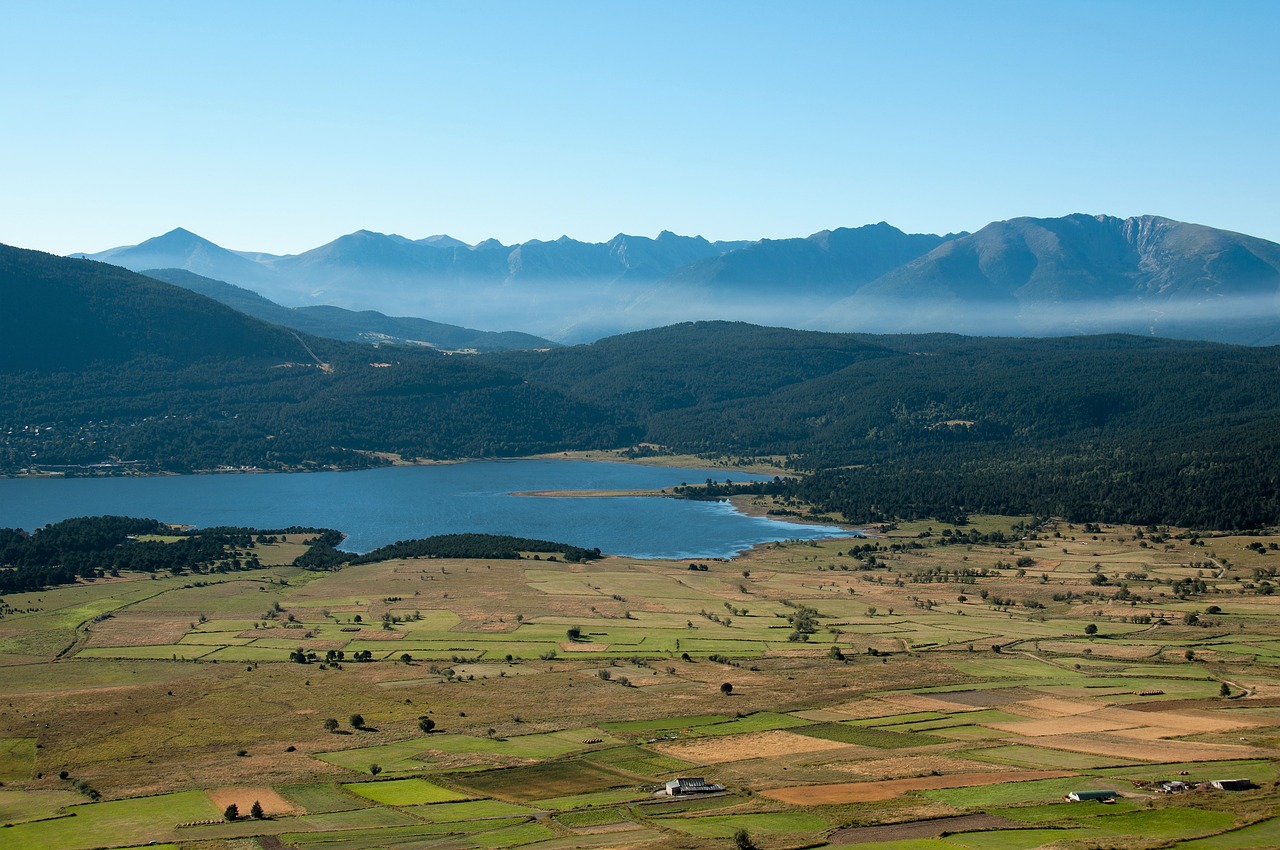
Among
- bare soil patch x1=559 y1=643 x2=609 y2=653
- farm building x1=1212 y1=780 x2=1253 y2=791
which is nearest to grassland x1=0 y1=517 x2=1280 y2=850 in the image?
bare soil patch x1=559 y1=643 x2=609 y2=653

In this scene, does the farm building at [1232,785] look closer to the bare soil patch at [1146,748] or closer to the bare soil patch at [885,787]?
the bare soil patch at [1146,748]

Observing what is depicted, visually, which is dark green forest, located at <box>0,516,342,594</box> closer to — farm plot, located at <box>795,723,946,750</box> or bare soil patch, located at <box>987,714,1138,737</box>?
farm plot, located at <box>795,723,946,750</box>

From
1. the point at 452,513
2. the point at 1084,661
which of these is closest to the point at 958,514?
the point at 452,513

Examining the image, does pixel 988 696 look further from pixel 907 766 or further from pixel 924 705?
pixel 907 766

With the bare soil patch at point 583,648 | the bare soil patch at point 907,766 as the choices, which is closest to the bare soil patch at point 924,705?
the bare soil patch at point 907,766

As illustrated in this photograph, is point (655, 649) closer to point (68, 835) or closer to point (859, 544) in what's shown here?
point (68, 835)
